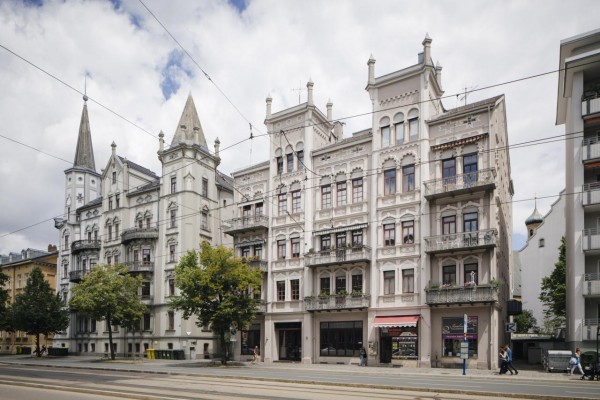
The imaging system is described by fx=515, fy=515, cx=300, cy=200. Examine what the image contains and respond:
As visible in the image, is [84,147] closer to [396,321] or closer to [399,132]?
[399,132]

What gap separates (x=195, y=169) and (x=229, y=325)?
19720 millimetres

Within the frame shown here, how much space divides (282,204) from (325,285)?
7.73 metres

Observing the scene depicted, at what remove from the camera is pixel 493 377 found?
24391 millimetres

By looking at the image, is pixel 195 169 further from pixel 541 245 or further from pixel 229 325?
pixel 541 245

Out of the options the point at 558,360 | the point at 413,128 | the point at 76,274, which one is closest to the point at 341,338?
the point at 558,360

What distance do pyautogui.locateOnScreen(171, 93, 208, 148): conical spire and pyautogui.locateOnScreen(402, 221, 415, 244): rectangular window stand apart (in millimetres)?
24341

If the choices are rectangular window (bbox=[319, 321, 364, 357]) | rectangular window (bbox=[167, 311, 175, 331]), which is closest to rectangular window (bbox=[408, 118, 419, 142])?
rectangular window (bbox=[319, 321, 364, 357])

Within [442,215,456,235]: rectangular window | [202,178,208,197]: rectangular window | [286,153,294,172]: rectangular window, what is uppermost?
[286,153,294,172]: rectangular window

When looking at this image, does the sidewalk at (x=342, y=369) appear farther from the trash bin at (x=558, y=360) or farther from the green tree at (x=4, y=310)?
the green tree at (x=4, y=310)

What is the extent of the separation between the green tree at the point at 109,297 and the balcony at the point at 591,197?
1372 inches

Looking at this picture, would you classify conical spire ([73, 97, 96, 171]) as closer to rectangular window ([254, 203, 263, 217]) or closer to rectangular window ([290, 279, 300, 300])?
rectangular window ([254, 203, 263, 217])

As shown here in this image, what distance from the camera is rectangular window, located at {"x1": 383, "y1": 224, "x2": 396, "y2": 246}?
3638 cm

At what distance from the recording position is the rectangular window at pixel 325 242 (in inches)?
1554

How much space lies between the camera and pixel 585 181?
1292 inches
